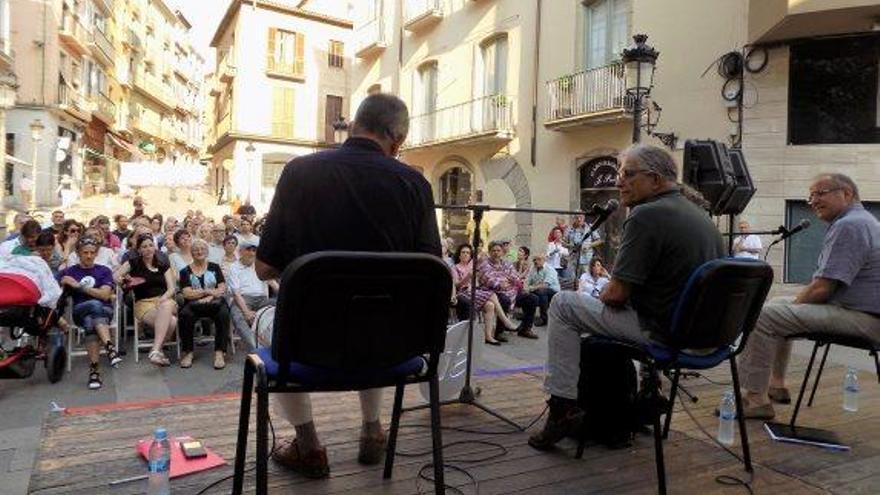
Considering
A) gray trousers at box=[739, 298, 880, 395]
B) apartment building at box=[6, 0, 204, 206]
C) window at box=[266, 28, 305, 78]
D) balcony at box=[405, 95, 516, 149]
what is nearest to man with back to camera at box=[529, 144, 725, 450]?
gray trousers at box=[739, 298, 880, 395]

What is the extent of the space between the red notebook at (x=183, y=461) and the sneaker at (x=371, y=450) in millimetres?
602

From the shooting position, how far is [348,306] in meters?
1.96

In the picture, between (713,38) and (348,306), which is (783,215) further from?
(348,306)

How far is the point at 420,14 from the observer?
1745 centimetres

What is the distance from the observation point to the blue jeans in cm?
593

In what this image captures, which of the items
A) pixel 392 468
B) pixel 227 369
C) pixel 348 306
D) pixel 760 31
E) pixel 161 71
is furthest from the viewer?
pixel 161 71

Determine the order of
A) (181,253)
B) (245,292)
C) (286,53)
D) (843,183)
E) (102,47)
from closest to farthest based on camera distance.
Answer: (843,183)
(245,292)
(181,253)
(286,53)
(102,47)

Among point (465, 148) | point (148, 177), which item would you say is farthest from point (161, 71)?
point (465, 148)

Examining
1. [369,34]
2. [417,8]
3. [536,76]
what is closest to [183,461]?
[536,76]

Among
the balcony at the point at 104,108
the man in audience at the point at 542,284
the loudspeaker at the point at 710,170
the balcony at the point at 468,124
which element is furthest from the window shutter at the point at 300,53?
the loudspeaker at the point at 710,170

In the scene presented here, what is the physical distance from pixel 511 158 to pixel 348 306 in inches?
519

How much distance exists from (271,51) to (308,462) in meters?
28.3

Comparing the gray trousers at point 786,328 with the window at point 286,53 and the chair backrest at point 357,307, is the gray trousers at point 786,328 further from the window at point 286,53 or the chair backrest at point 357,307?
the window at point 286,53

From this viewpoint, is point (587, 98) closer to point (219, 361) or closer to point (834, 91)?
point (834, 91)
